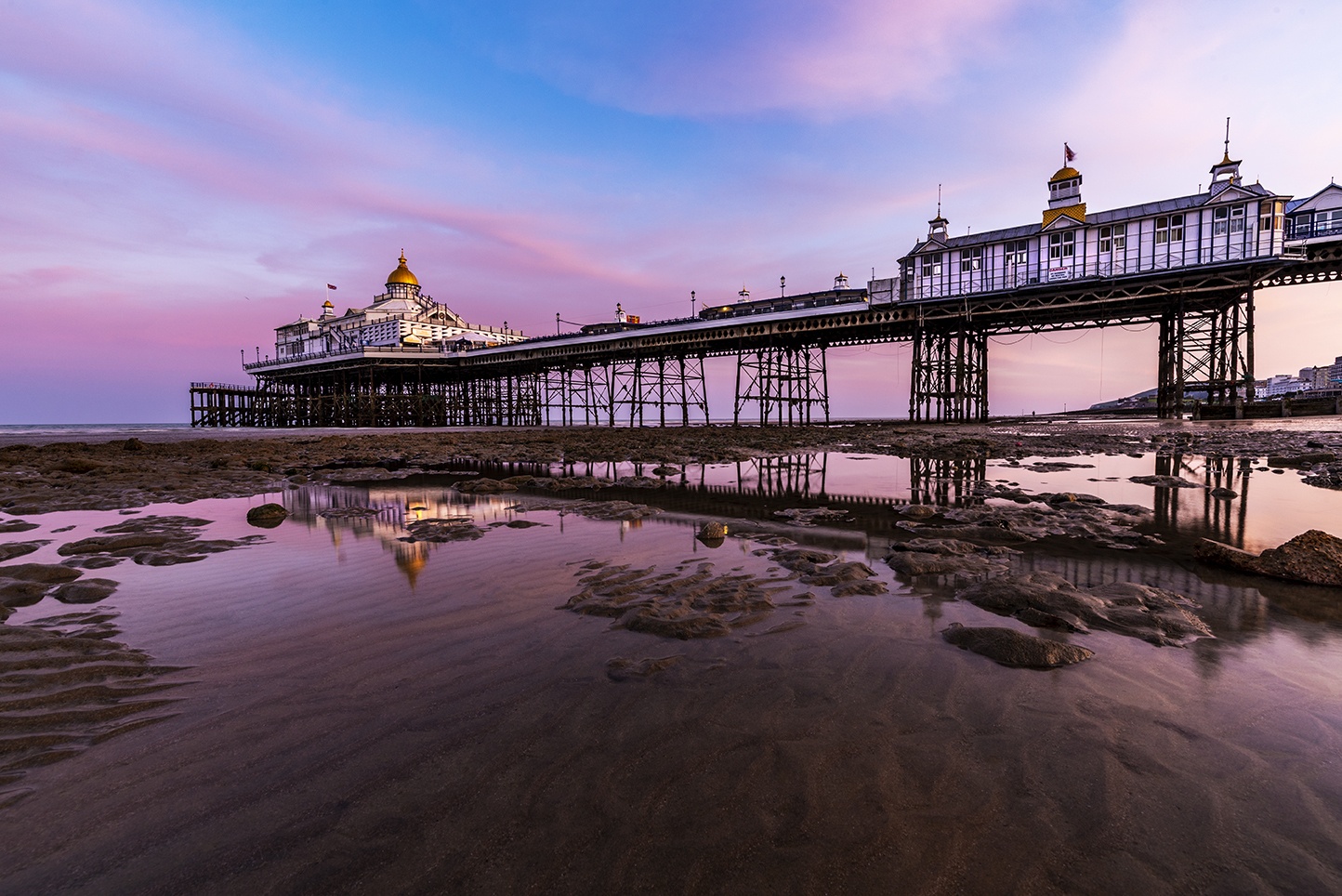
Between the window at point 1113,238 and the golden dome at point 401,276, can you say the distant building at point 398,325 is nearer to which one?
the golden dome at point 401,276

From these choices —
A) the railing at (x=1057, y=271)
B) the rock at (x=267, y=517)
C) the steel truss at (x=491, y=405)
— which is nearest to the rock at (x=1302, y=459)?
the rock at (x=267, y=517)

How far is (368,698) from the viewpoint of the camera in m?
3.01

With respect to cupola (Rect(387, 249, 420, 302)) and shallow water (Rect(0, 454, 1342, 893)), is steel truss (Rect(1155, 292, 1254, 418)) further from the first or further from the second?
cupola (Rect(387, 249, 420, 302))

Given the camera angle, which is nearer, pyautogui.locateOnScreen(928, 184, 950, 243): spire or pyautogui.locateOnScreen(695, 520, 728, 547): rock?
pyautogui.locateOnScreen(695, 520, 728, 547): rock

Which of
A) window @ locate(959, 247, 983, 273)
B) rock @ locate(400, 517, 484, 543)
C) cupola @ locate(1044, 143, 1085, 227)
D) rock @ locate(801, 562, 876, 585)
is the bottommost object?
rock @ locate(801, 562, 876, 585)

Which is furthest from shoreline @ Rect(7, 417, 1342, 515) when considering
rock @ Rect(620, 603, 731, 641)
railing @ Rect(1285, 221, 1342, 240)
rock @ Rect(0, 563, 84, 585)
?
railing @ Rect(1285, 221, 1342, 240)

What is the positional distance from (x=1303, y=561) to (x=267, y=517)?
1211 centimetres

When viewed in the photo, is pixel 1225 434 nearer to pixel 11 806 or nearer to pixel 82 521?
pixel 11 806

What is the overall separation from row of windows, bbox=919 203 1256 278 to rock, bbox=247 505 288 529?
1656 inches

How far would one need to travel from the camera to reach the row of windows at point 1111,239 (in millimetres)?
30797

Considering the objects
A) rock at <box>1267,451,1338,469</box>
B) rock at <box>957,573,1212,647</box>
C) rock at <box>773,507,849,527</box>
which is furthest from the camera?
rock at <box>1267,451,1338,469</box>

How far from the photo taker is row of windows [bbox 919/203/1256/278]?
30.8 metres

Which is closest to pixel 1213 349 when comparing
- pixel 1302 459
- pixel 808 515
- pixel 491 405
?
pixel 1302 459

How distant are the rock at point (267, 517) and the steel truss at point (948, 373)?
39.5 m
